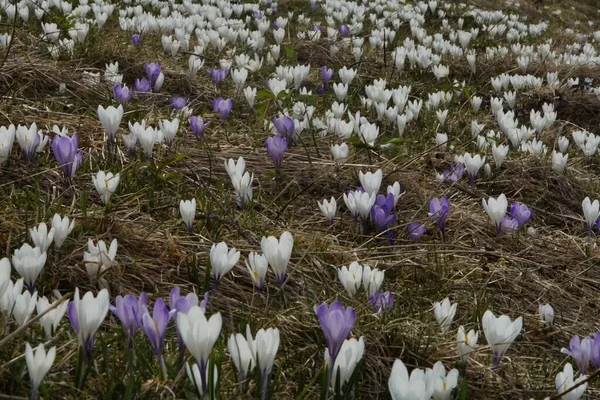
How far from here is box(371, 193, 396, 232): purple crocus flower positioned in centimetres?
284

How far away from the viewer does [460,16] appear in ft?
37.6

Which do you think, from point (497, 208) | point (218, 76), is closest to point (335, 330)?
point (497, 208)

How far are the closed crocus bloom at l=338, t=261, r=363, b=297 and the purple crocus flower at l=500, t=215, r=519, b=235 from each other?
3.89 ft

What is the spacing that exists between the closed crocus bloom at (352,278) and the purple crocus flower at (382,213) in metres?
0.68

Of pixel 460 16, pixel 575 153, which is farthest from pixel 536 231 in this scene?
pixel 460 16

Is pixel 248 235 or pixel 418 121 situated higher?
pixel 248 235

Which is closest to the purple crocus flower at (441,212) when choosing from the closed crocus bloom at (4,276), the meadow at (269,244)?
the meadow at (269,244)

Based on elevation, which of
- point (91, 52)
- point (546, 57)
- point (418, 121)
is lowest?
point (546, 57)

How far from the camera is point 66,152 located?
277cm

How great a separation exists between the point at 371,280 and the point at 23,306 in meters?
1.11

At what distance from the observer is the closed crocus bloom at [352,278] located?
217 cm

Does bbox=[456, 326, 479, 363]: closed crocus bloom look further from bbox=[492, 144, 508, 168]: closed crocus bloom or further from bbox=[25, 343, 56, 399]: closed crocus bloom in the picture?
bbox=[492, 144, 508, 168]: closed crocus bloom

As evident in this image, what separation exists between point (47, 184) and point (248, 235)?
0.99 m

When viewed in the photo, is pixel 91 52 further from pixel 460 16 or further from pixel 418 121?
pixel 460 16
